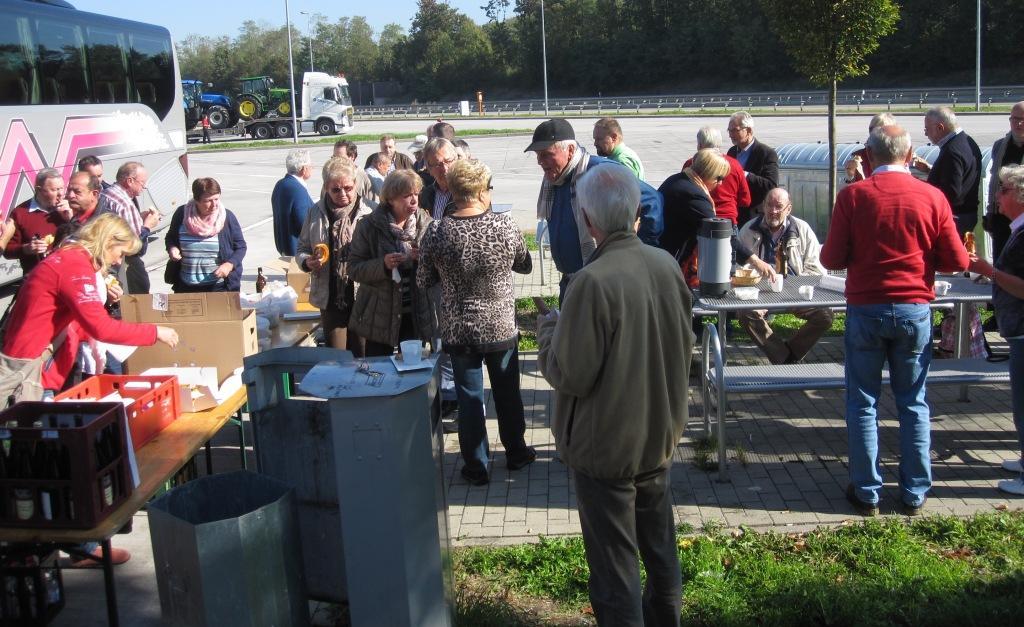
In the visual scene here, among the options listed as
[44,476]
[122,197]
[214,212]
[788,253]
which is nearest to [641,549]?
[44,476]

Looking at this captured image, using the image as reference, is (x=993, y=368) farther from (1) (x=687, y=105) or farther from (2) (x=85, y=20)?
(1) (x=687, y=105)

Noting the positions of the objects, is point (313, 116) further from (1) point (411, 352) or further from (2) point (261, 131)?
(1) point (411, 352)

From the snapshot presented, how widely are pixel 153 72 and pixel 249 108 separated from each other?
33050 mm

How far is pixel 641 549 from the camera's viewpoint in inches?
135

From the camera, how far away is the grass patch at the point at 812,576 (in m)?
3.88

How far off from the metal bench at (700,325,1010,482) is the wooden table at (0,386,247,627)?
2594mm

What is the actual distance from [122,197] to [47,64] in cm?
688

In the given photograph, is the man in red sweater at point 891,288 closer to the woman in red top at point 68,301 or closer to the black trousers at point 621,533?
the black trousers at point 621,533

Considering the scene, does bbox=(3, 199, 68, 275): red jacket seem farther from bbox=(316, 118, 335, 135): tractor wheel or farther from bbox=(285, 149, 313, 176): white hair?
bbox=(316, 118, 335, 135): tractor wheel

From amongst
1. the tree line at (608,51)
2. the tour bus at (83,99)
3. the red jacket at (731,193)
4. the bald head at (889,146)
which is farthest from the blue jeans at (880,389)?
the tree line at (608,51)

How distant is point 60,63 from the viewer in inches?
537

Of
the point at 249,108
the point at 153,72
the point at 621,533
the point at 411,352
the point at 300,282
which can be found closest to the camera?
the point at 621,533

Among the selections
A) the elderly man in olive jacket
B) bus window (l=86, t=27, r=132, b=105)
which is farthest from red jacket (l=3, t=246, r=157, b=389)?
bus window (l=86, t=27, r=132, b=105)

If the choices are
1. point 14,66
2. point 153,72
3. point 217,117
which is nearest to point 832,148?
point 14,66
